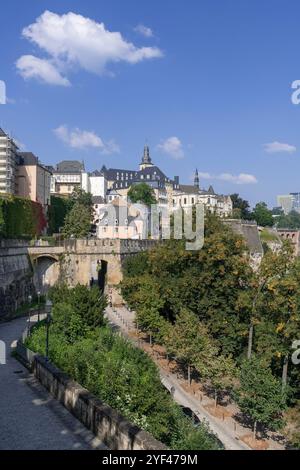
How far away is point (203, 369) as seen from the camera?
29.5 metres

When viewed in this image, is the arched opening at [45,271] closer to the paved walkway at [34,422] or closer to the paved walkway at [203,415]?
the paved walkway at [203,415]

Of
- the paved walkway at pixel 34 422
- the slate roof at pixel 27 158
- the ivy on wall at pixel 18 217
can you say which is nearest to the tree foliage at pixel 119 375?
the paved walkway at pixel 34 422

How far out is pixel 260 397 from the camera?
25.7 meters

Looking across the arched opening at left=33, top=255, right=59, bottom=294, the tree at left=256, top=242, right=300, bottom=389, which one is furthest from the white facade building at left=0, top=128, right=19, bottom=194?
the tree at left=256, top=242, right=300, bottom=389

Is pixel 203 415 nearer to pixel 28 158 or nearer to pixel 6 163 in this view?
pixel 6 163

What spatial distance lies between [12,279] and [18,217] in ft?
59.5

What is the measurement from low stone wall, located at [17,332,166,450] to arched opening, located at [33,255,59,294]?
38.5 m

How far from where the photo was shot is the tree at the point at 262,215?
5295 inches

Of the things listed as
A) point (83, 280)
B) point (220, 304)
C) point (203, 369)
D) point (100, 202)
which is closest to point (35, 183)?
point (100, 202)

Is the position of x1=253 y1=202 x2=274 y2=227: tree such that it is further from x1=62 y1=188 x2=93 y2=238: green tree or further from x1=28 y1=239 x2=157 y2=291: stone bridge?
x1=28 y1=239 x2=157 y2=291: stone bridge

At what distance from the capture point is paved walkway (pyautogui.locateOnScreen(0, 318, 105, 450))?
12.5 m

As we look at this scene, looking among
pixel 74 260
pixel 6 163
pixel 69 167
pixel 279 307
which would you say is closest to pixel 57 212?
pixel 6 163

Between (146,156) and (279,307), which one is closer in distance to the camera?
(279,307)
